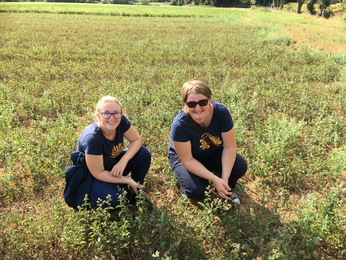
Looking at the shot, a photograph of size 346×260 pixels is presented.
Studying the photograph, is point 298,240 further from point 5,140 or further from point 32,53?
point 32,53

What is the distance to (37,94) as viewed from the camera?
6355mm

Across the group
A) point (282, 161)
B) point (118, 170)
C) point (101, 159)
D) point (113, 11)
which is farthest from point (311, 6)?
point (101, 159)

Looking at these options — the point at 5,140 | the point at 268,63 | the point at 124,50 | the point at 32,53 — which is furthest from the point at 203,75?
the point at 32,53

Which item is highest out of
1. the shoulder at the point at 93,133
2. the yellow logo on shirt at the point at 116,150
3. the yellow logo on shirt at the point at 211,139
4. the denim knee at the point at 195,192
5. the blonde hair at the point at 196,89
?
the blonde hair at the point at 196,89

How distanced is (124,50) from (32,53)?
398 centimetres

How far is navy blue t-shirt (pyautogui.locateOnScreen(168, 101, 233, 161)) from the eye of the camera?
2863mm

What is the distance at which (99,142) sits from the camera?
8.74ft

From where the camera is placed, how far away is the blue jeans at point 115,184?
2.73 metres

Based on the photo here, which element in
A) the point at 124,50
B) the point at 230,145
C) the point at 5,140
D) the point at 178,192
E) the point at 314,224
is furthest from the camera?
the point at 124,50

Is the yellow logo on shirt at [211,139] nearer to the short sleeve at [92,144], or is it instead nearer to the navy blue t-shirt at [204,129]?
the navy blue t-shirt at [204,129]

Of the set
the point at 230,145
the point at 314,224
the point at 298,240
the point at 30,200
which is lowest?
the point at 30,200

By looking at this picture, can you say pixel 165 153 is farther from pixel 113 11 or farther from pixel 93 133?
pixel 113 11

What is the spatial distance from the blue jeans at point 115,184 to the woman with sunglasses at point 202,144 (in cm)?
47

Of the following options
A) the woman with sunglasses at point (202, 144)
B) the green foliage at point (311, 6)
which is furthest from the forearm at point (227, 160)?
the green foliage at point (311, 6)
